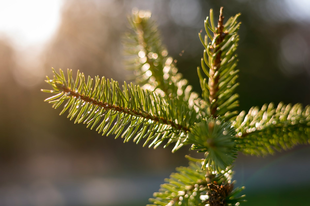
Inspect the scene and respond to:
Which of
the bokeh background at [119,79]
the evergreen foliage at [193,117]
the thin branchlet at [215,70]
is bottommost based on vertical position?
the evergreen foliage at [193,117]

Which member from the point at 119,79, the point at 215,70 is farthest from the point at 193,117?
the point at 119,79

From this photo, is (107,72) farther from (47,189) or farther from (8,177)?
(8,177)

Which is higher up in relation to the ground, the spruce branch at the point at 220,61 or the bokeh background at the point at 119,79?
the bokeh background at the point at 119,79

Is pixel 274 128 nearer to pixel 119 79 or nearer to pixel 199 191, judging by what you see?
pixel 199 191

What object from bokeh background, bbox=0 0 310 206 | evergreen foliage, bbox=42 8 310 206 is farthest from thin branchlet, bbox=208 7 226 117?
bokeh background, bbox=0 0 310 206

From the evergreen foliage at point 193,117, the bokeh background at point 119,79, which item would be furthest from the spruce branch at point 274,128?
the bokeh background at point 119,79

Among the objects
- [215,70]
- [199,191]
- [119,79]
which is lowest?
[199,191]

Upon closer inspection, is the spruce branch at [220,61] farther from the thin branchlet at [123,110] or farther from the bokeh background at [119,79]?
the bokeh background at [119,79]

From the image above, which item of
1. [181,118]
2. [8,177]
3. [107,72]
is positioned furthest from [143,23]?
[8,177]
